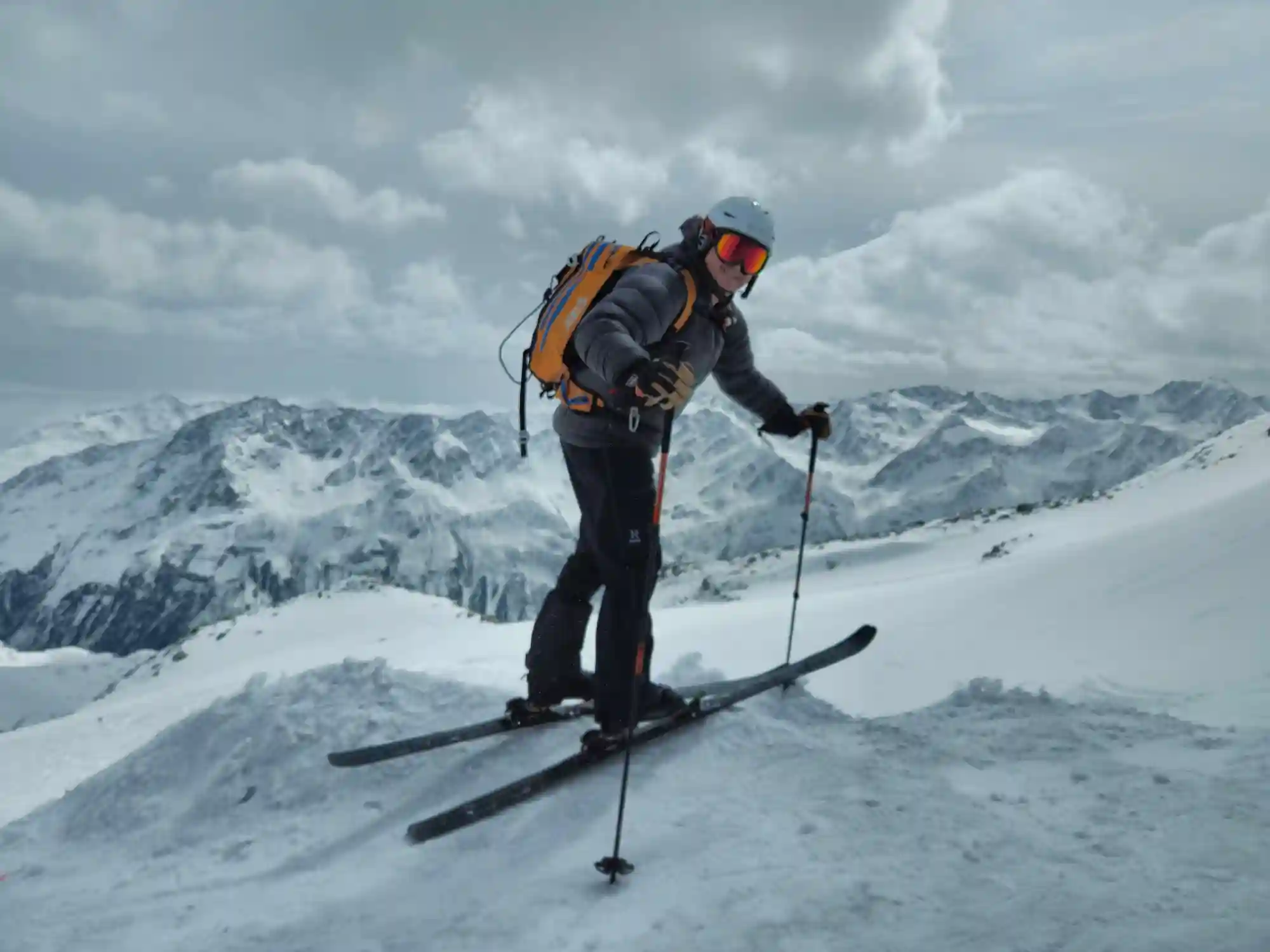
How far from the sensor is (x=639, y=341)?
17.4ft

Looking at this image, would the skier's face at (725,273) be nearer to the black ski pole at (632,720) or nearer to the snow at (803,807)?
the black ski pole at (632,720)

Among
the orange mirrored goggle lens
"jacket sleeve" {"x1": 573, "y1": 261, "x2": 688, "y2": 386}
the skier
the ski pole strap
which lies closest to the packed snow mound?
the skier

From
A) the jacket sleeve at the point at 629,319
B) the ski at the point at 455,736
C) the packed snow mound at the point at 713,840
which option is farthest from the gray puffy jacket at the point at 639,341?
the packed snow mound at the point at 713,840

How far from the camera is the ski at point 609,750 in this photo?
16.0 feet

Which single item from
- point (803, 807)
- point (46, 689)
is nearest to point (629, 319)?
point (803, 807)

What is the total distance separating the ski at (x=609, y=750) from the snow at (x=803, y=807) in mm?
112

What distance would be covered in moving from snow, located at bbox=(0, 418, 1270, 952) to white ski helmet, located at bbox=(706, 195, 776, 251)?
10.8 feet

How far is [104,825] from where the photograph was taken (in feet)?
19.6

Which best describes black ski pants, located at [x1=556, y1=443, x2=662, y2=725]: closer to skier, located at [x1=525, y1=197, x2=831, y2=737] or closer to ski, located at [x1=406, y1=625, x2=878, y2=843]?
skier, located at [x1=525, y1=197, x2=831, y2=737]

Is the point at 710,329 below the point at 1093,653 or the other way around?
the other way around

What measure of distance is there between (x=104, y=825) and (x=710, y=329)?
5.52 m

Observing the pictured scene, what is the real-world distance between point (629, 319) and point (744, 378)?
2.07 m

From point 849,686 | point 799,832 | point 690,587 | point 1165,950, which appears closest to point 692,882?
point 799,832

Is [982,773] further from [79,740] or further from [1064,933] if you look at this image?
[79,740]
